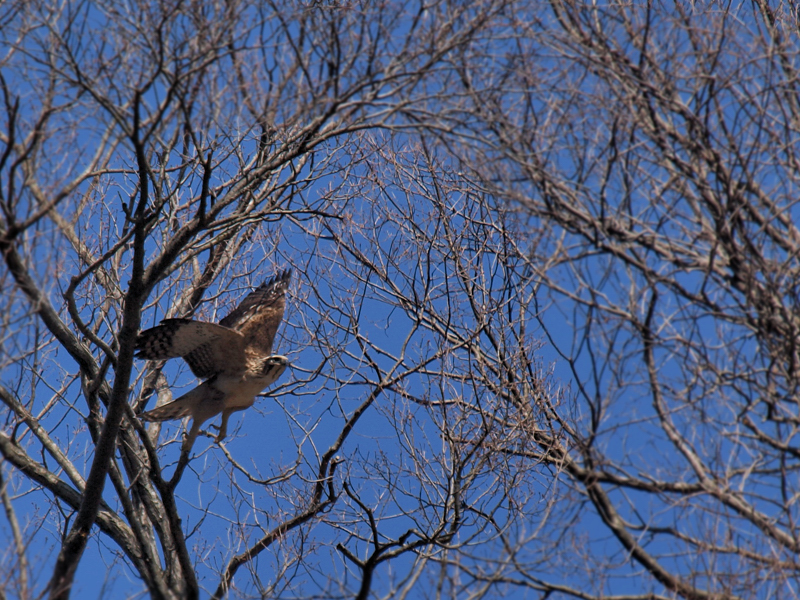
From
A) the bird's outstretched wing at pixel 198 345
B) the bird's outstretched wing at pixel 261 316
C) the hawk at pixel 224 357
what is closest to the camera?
the bird's outstretched wing at pixel 198 345

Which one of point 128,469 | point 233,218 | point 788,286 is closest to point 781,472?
point 788,286

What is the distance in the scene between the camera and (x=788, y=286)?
19.4 feet

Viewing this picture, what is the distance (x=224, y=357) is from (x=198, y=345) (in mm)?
244

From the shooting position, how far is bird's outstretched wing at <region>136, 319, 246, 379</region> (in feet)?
19.9

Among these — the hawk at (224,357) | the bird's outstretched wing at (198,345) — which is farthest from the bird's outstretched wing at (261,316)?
the bird's outstretched wing at (198,345)

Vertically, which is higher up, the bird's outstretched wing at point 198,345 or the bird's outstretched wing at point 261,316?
the bird's outstretched wing at point 261,316

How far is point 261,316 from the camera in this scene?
6684mm

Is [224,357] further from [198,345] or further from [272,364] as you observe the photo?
[272,364]

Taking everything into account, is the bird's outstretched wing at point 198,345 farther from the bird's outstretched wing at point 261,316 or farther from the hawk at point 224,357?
the bird's outstretched wing at point 261,316

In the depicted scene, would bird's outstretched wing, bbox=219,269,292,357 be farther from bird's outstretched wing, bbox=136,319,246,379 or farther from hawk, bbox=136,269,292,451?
bird's outstretched wing, bbox=136,319,246,379

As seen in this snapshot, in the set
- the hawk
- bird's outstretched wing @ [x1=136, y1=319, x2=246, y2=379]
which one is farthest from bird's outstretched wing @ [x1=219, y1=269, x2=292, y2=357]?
bird's outstretched wing @ [x1=136, y1=319, x2=246, y2=379]

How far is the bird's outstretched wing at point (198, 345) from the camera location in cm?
607

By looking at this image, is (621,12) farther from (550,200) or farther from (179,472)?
(179,472)

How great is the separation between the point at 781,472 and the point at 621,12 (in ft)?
13.2
